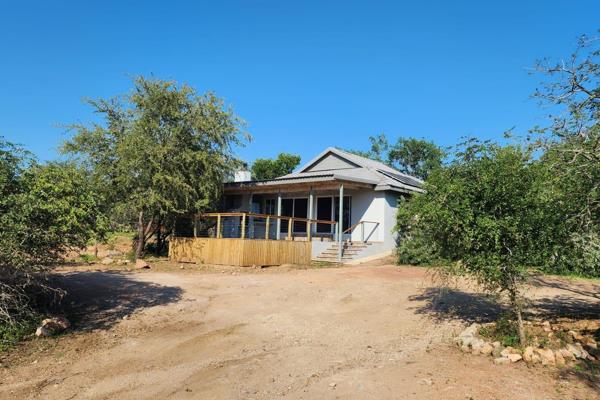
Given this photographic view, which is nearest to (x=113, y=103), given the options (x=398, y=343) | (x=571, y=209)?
(x=398, y=343)

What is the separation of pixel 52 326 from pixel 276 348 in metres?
3.62

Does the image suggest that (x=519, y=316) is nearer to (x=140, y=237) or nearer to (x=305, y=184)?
(x=305, y=184)

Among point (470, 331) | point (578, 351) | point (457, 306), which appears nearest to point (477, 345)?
point (470, 331)

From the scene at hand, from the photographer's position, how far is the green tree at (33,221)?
6.27 meters

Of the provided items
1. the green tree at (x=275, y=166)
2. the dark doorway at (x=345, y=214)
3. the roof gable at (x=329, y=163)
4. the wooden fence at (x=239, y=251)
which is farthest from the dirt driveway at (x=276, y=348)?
the green tree at (x=275, y=166)

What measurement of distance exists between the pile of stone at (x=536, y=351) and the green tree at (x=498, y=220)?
1.17ft

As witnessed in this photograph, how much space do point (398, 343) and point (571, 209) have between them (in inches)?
121

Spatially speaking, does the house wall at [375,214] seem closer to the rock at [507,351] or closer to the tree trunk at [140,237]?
the tree trunk at [140,237]

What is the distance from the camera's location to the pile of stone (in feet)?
17.6

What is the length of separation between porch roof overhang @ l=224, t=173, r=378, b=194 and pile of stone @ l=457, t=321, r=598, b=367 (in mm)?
11272

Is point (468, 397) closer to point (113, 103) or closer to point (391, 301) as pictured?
point (391, 301)

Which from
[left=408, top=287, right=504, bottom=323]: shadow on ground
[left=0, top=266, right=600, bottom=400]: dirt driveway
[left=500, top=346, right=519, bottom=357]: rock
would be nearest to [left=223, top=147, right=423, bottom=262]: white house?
[left=0, top=266, right=600, bottom=400]: dirt driveway

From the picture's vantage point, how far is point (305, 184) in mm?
18062

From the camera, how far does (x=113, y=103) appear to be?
57.8 ft
